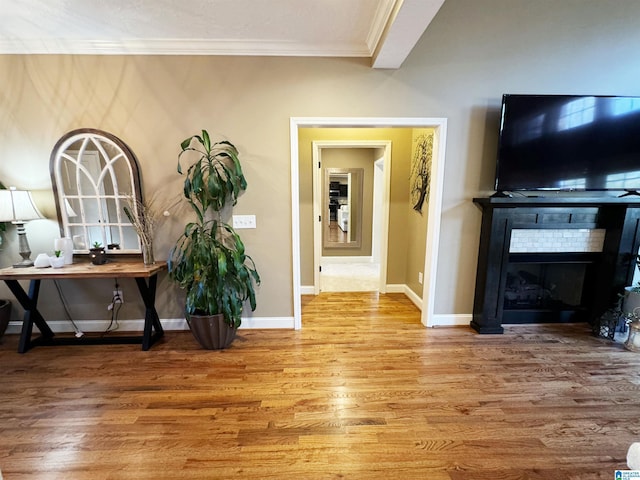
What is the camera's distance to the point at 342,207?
4984 mm

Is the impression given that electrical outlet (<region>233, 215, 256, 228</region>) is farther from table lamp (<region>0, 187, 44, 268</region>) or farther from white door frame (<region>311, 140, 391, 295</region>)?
table lamp (<region>0, 187, 44, 268</region>)

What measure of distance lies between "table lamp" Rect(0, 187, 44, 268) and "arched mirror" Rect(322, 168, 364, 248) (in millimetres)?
3639

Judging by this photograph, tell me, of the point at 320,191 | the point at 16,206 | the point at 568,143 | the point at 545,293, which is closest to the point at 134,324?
the point at 16,206

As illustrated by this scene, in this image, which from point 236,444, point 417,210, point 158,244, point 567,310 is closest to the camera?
point 236,444

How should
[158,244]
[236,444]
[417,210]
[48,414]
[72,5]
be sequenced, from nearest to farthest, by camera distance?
[236,444]
[48,414]
[72,5]
[158,244]
[417,210]

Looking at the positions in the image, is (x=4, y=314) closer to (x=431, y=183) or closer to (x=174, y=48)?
(x=174, y=48)

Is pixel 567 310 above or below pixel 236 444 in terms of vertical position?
above

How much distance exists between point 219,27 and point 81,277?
7.62 ft

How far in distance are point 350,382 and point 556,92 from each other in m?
3.17

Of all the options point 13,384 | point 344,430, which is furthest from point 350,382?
point 13,384

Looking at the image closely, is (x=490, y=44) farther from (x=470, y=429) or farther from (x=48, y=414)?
(x=48, y=414)

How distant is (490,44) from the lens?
93.6 inches

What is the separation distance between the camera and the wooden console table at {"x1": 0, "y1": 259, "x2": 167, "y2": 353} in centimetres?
219

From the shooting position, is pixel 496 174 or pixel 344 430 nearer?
pixel 344 430
